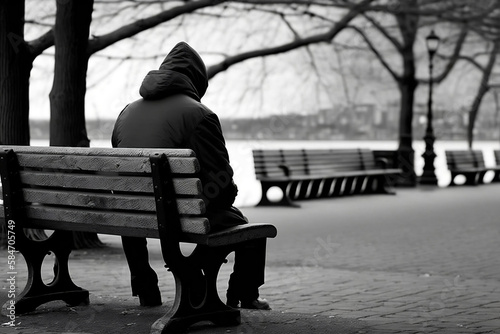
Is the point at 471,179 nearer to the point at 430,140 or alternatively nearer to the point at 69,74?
the point at 430,140

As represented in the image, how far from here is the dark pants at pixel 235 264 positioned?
5488mm

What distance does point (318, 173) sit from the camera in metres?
18.5

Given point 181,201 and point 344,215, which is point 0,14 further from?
point 344,215

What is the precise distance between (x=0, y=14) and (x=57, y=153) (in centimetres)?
490

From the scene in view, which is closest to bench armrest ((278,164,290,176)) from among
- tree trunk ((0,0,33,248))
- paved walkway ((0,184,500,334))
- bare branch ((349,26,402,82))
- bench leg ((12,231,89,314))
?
paved walkway ((0,184,500,334))

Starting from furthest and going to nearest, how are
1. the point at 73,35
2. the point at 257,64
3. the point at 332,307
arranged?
the point at 257,64 < the point at 73,35 < the point at 332,307

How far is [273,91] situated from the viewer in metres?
17.3

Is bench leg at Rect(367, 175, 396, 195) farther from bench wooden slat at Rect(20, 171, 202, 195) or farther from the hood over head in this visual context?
bench wooden slat at Rect(20, 171, 202, 195)

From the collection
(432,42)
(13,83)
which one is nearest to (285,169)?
(13,83)

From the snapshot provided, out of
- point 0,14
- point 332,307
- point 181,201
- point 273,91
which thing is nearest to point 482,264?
point 332,307

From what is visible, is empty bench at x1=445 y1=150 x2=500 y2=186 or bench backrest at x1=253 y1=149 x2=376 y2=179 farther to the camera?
empty bench at x1=445 y1=150 x2=500 y2=186

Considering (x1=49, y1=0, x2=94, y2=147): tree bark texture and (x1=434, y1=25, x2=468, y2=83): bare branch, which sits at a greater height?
(x1=434, y1=25, x2=468, y2=83): bare branch

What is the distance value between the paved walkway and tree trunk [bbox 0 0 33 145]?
140cm

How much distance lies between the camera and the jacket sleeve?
5.45m
